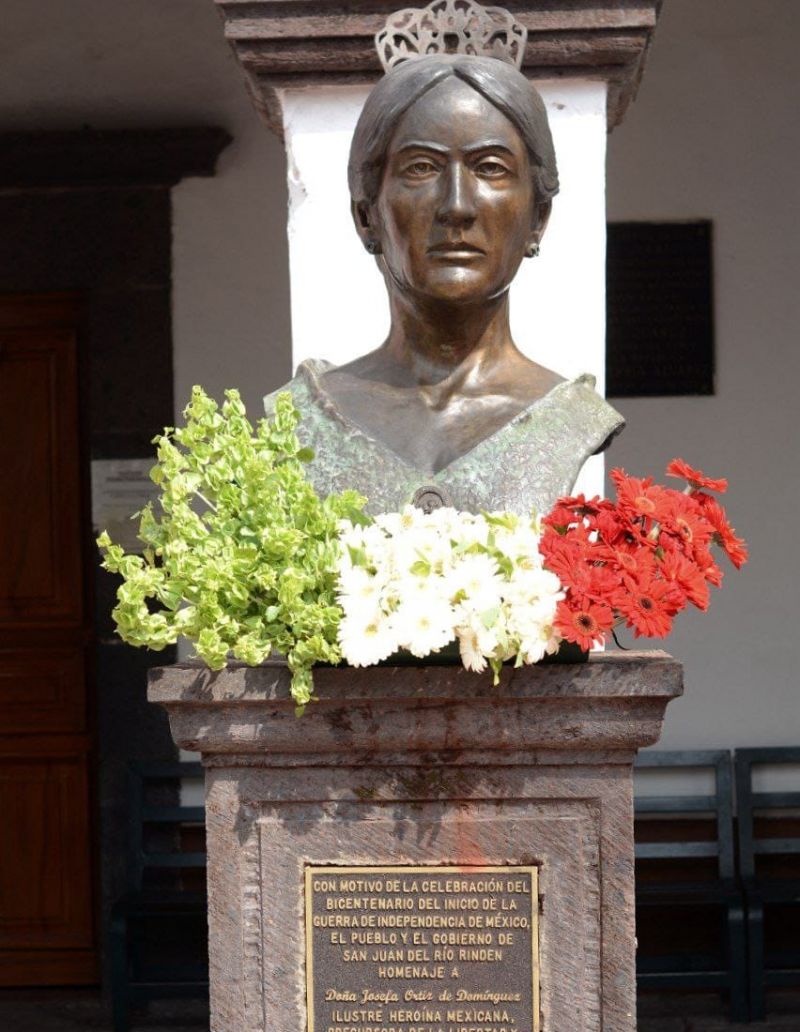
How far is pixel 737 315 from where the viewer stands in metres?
5.74

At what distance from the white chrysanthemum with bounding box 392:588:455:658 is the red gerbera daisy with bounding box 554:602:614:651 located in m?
0.15

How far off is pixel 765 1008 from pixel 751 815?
1.73ft

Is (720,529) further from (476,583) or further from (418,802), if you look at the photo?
(418,802)

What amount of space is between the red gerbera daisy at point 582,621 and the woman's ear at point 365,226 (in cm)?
97

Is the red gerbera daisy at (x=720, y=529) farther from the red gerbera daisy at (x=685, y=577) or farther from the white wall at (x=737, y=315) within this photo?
the white wall at (x=737, y=315)

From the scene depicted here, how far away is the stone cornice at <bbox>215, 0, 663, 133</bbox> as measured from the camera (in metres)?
3.83

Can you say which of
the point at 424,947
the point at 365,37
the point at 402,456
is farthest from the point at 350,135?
the point at 424,947

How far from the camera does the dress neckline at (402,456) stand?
3406 mm

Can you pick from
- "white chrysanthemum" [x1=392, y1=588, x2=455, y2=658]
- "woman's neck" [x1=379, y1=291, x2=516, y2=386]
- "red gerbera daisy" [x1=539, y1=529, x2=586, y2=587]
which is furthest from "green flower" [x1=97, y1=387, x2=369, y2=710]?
"woman's neck" [x1=379, y1=291, x2=516, y2=386]

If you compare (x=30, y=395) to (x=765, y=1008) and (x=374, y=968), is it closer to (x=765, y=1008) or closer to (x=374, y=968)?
(x=765, y=1008)

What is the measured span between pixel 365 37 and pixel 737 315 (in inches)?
85.1

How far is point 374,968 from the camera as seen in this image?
3.11m

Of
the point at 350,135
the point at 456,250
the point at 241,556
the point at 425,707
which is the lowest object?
the point at 425,707

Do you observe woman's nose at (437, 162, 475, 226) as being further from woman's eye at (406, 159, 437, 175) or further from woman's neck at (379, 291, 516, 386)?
woman's neck at (379, 291, 516, 386)
